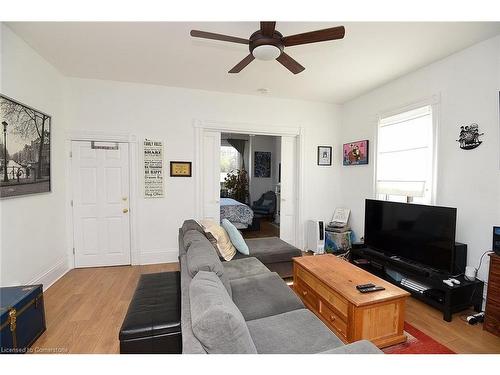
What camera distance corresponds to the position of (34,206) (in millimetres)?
2816

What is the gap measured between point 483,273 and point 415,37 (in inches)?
99.4

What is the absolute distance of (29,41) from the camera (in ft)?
8.57

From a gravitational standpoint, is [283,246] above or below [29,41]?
below

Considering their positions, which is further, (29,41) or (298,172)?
(298,172)

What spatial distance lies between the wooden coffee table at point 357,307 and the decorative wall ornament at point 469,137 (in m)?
1.83

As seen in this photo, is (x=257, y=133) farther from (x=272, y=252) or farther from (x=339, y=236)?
(x=339, y=236)

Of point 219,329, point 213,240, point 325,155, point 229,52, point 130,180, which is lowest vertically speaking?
point 213,240

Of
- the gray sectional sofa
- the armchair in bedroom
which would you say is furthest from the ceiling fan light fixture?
the armchair in bedroom

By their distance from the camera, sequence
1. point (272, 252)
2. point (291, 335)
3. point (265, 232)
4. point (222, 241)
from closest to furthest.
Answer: point (291, 335)
point (222, 241)
point (272, 252)
point (265, 232)

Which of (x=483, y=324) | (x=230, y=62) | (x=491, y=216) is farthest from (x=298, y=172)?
(x=483, y=324)

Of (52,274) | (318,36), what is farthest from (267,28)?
(52,274)

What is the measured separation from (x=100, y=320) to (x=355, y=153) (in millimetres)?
4302

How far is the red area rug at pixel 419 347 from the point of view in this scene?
76.8 inches

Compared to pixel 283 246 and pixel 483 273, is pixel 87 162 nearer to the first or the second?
pixel 283 246
